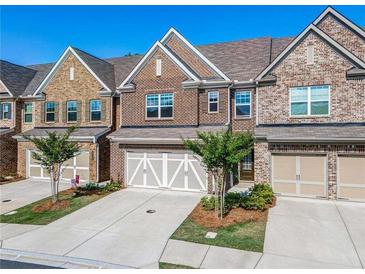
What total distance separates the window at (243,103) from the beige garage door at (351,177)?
6.34 meters

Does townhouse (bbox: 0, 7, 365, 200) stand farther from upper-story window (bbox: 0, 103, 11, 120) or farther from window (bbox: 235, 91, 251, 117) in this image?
upper-story window (bbox: 0, 103, 11, 120)

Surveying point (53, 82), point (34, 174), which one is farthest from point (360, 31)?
point (34, 174)

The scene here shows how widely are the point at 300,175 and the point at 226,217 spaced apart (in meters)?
5.54

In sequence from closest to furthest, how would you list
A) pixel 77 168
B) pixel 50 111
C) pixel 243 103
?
1. pixel 243 103
2. pixel 77 168
3. pixel 50 111

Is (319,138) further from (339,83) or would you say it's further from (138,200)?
(138,200)

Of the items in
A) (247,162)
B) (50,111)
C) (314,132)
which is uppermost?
(50,111)

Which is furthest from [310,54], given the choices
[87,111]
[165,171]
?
[87,111]

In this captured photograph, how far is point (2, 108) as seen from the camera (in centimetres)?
2288

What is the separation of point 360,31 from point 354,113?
5.36 m

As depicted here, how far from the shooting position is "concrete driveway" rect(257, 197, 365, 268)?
7.54 metres

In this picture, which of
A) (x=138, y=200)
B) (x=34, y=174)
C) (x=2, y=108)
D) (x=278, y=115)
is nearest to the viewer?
(x=138, y=200)

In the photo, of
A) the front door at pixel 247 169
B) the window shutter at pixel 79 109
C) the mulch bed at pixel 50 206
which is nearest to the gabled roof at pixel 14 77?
the window shutter at pixel 79 109

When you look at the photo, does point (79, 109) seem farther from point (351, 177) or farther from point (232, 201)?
point (351, 177)

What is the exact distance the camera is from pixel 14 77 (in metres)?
24.0
